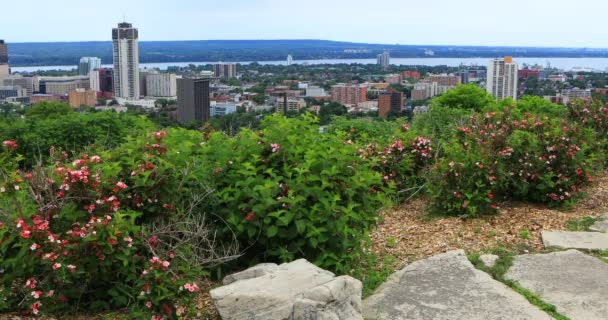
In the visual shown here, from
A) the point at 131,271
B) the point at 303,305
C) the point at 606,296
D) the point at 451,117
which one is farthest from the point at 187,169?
the point at 451,117

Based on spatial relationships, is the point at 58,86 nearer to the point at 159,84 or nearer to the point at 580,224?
the point at 159,84

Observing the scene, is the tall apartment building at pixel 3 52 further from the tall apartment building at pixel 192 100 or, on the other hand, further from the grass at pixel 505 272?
the grass at pixel 505 272

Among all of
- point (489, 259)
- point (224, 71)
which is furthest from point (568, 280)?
point (224, 71)

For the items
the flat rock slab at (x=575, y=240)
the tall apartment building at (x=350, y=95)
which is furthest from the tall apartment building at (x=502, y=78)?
the flat rock slab at (x=575, y=240)

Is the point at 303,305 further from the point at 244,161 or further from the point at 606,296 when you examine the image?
the point at 606,296

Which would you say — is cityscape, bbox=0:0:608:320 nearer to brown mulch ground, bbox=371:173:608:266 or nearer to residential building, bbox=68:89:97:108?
brown mulch ground, bbox=371:173:608:266

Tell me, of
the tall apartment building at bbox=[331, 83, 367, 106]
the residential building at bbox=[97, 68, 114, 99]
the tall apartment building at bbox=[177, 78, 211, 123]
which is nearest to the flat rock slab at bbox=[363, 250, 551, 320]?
the tall apartment building at bbox=[177, 78, 211, 123]

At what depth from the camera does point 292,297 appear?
2809 mm

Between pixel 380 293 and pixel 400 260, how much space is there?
69 centimetres

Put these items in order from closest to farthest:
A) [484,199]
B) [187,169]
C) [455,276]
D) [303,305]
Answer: [303,305]
[187,169]
[455,276]
[484,199]

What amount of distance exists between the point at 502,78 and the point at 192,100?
899 centimetres

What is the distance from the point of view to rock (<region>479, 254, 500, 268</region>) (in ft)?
13.0

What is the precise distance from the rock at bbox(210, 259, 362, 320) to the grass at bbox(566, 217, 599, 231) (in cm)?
242

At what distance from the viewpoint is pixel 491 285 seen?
3547 millimetres
